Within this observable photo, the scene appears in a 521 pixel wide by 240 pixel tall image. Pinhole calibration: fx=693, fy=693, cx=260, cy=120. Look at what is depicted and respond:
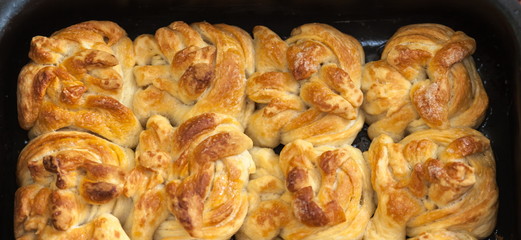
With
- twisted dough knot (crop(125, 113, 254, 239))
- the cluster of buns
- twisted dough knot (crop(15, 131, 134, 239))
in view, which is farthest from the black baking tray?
twisted dough knot (crop(125, 113, 254, 239))

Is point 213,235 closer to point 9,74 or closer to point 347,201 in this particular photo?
point 347,201

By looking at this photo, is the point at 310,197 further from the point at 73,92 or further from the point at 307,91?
the point at 73,92

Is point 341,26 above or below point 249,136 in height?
above

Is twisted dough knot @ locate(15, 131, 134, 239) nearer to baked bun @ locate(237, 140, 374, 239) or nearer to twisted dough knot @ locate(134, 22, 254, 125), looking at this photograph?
twisted dough knot @ locate(134, 22, 254, 125)

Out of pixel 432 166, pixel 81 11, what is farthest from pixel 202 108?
pixel 432 166

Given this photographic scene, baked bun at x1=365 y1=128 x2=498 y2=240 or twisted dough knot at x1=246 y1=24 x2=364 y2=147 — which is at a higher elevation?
twisted dough knot at x1=246 y1=24 x2=364 y2=147

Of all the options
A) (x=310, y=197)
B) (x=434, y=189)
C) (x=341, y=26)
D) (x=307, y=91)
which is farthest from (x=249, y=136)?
(x=434, y=189)
